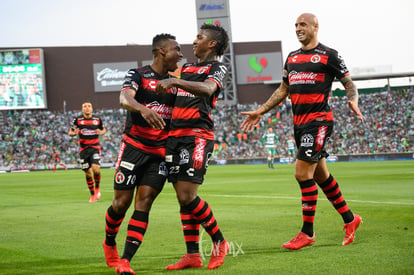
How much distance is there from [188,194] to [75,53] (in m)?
58.7

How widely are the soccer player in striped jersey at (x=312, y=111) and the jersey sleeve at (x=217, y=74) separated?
1.10 m

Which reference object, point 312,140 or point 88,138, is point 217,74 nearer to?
point 312,140

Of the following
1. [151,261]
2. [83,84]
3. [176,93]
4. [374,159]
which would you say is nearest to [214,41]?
[176,93]

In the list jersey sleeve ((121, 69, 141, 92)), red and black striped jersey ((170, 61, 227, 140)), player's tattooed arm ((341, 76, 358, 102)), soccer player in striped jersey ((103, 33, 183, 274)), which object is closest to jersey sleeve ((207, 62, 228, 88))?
red and black striped jersey ((170, 61, 227, 140))

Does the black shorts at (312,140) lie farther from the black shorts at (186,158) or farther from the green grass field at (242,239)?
the black shorts at (186,158)

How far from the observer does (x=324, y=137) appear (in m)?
6.98

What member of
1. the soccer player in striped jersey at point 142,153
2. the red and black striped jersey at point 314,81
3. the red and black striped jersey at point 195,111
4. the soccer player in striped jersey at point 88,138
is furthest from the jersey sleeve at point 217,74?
the soccer player in striped jersey at point 88,138

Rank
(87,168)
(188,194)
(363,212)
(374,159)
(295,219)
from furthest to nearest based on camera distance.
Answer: (374,159)
(87,168)
(363,212)
(295,219)
(188,194)

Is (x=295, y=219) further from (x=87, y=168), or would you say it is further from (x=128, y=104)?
(x=87, y=168)

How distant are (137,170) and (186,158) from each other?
496 millimetres

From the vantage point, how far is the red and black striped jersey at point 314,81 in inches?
276

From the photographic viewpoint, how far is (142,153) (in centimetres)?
574

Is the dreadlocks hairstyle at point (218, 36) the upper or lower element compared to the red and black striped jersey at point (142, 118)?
upper

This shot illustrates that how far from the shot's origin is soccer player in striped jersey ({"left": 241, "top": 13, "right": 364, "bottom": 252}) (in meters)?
6.92
